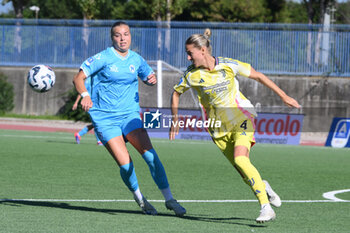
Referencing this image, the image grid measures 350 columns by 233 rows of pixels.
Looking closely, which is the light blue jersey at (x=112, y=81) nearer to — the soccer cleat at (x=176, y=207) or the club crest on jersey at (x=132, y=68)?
the club crest on jersey at (x=132, y=68)

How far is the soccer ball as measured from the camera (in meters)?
10.9

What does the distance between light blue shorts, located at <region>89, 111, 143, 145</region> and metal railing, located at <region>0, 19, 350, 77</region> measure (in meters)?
19.4

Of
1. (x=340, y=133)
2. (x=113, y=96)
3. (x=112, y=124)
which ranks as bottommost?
(x=340, y=133)

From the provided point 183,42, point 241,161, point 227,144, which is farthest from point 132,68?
point 183,42

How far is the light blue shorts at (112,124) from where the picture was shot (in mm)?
7570

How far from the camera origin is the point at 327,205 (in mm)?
8633

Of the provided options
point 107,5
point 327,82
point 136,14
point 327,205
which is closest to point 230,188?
point 327,205

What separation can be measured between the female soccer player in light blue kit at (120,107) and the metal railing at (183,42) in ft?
63.6

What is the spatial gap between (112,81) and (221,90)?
125 cm

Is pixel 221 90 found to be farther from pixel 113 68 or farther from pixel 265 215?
pixel 265 215

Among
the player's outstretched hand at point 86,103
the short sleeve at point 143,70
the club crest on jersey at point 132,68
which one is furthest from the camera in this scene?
the short sleeve at point 143,70

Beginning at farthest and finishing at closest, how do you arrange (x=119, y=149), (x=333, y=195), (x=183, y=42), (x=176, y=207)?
1. (x=183, y=42)
2. (x=333, y=195)
3. (x=119, y=149)
4. (x=176, y=207)

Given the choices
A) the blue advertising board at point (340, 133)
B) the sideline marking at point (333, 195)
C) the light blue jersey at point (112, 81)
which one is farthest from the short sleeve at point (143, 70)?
the blue advertising board at point (340, 133)

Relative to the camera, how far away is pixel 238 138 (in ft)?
23.0
